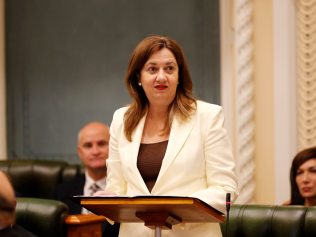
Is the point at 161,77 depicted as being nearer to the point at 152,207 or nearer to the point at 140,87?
the point at 140,87

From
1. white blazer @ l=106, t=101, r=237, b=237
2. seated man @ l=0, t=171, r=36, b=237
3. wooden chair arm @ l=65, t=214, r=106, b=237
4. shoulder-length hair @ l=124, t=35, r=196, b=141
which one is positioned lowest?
wooden chair arm @ l=65, t=214, r=106, b=237

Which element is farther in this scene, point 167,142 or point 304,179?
point 304,179

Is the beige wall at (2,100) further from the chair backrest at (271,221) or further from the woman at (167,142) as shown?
the woman at (167,142)

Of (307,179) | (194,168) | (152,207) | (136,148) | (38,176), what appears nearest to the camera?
(152,207)

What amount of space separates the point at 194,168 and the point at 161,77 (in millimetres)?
367

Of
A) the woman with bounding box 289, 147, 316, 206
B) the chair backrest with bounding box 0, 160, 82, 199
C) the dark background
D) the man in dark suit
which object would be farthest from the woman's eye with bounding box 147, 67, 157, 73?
the dark background

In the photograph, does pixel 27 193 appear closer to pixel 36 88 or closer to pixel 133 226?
pixel 36 88

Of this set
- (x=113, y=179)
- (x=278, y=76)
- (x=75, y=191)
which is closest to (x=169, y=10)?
(x=278, y=76)

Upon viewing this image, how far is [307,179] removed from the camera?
4.41 metres

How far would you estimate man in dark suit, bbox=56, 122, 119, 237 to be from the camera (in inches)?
190

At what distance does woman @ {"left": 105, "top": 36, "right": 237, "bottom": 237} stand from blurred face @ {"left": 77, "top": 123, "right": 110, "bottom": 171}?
5.86 feet

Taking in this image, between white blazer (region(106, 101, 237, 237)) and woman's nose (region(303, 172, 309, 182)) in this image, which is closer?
white blazer (region(106, 101, 237, 237))

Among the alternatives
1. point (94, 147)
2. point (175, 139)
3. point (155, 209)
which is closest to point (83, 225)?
point (94, 147)

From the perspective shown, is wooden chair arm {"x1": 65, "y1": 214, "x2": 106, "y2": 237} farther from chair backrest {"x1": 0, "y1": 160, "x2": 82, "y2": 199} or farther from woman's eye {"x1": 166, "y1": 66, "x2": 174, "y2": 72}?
woman's eye {"x1": 166, "y1": 66, "x2": 174, "y2": 72}
